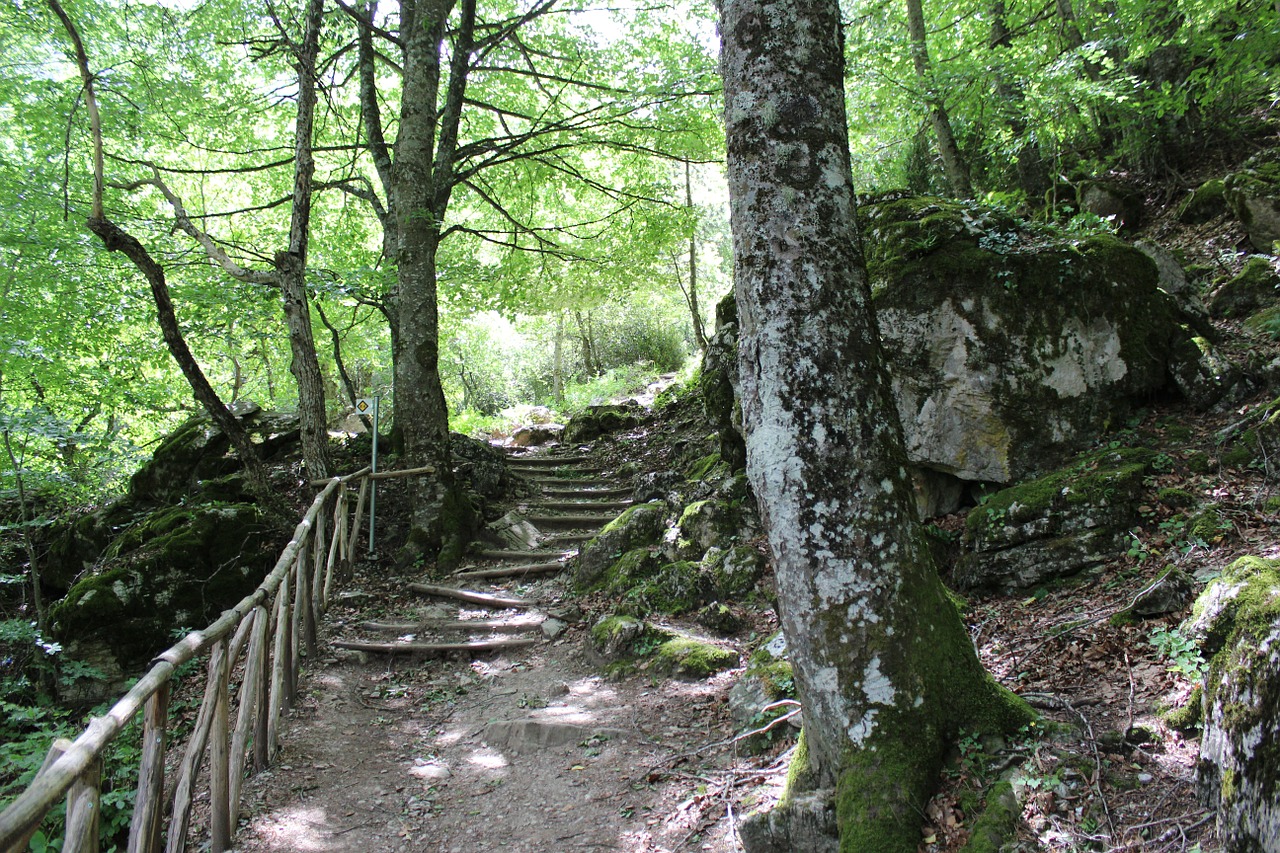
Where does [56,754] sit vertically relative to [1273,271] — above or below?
below

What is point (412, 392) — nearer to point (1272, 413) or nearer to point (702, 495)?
point (702, 495)

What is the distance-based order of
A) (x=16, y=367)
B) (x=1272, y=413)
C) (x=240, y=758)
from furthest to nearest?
1. (x=16, y=367)
2. (x=1272, y=413)
3. (x=240, y=758)

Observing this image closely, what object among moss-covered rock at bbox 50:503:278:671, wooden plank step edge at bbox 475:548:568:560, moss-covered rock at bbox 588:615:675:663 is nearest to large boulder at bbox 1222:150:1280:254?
moss-covered rock at bbox 588:615:675:663

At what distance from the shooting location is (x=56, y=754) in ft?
7.27

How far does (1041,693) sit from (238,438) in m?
7.88

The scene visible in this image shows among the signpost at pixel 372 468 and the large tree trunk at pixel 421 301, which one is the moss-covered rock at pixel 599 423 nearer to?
the large tree trunk at pixel 421 301

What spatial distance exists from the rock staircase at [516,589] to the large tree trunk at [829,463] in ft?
14.1

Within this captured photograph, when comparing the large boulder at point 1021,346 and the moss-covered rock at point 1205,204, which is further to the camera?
the moss-covered rock at point 1205,204

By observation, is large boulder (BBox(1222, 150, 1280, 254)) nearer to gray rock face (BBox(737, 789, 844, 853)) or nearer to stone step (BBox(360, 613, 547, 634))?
gray rock face (BBox(737, 789, 844, 853))

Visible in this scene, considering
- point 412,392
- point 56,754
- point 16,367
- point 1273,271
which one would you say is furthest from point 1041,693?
point 16,367

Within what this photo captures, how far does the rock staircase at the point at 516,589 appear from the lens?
6430 mm

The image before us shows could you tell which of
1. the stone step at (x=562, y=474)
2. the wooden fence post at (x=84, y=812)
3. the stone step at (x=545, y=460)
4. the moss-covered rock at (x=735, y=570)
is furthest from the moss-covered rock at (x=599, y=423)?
the wooden fence post at (x=84, y=812)

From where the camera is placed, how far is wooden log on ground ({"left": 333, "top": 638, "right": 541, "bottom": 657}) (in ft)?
20.3

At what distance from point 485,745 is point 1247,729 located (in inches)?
158
